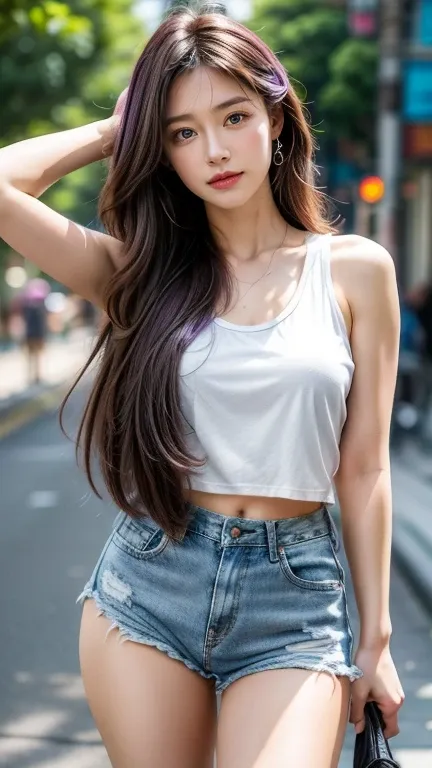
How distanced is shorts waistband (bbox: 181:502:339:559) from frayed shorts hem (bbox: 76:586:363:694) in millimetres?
199

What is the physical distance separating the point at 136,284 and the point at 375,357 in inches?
19.6

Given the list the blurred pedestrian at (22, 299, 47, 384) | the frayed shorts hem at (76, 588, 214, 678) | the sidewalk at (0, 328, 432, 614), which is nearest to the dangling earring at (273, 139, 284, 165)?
the sidewalk at (0, 328, 432, 614)

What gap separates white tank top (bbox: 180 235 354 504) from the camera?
6.97 ft

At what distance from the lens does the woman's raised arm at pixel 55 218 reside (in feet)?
7.47

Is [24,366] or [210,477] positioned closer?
[210,477]

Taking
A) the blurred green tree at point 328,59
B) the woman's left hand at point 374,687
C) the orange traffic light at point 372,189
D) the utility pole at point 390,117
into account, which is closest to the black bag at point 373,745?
the woman's left hand at point 374,687

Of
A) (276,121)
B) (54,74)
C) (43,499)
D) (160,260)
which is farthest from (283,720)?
(54,74)

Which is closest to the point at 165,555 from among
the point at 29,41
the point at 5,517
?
the point at 5,517

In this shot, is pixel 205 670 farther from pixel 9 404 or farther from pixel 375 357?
pixel 9 404

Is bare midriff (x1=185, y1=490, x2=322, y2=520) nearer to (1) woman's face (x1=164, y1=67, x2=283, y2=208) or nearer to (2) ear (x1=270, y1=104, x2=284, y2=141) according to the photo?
(1) woman's face (x1=164, y1=67, x2=283, y2=208)

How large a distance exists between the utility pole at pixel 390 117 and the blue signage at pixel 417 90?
0.12 meters

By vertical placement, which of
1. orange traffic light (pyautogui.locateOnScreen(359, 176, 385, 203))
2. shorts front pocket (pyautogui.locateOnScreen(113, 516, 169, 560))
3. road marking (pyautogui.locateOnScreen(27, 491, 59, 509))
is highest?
orange traffic light (pyautogui.locateOnScreen(359, 176, 385, 203))

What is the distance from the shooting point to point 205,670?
7.08 ft

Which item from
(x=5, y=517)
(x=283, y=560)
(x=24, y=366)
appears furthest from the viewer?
(x=24, y=366)
